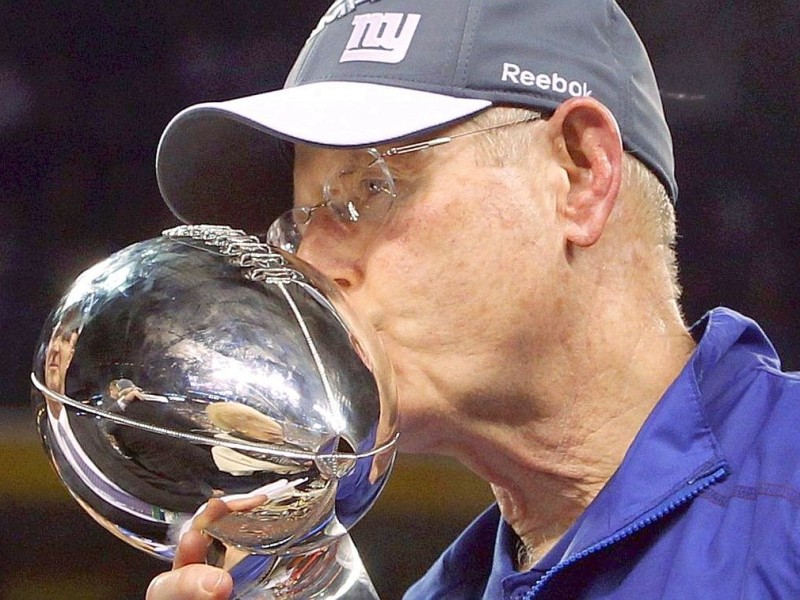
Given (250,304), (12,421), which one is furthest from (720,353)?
(12,421)

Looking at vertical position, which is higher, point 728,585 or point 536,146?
point 536,146

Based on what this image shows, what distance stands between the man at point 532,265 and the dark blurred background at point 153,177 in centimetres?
99

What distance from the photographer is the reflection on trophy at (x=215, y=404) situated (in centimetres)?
71

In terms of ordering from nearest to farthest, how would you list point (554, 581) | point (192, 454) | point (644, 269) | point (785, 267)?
point (192, 454)
point (554, 581)
point (644, 269)
point (785, 267)

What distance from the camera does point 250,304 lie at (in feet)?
2.42

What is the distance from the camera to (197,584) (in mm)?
727

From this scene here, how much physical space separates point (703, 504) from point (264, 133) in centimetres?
42

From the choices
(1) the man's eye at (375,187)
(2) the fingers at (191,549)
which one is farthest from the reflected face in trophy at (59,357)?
(1) the man's eye at (375,187)

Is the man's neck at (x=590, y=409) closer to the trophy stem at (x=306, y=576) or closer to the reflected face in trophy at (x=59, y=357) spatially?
the trophy stem at (x=306, y=576)

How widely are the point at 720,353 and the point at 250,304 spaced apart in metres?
0.35

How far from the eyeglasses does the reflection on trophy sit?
0.12 metres

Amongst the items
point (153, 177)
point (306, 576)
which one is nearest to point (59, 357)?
point (306, 576)

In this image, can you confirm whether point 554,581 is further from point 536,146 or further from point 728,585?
point 536,146

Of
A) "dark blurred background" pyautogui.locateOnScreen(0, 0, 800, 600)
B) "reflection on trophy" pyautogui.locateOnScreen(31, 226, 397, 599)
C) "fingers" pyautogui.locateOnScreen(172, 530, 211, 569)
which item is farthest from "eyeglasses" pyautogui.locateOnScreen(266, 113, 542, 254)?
"dark blurred background" pyautogui.locateOnScreen(0, 0, 800, 600)
